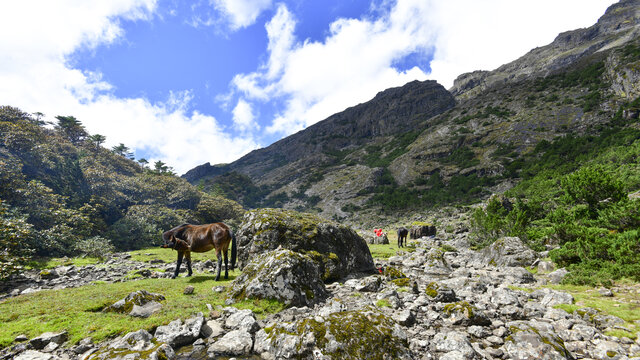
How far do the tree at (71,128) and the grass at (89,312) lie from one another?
290ft

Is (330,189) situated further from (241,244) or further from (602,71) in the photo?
(602,71)

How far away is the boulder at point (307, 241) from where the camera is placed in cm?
1332

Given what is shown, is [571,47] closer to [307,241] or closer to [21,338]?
[307,241]

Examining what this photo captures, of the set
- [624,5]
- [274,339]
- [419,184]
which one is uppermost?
[624,5]

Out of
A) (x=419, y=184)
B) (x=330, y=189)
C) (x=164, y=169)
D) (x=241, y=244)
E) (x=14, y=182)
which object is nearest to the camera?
(x=241, y=244)

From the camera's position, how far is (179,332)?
6227 mm

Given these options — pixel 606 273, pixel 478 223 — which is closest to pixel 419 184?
pixel 478 223

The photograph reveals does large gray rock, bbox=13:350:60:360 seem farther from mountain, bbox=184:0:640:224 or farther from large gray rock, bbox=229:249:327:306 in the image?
mountain, bbox=184:0:640:224

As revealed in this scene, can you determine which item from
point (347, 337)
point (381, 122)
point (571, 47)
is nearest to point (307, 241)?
point (347, 337)

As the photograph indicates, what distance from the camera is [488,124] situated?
88000 mm

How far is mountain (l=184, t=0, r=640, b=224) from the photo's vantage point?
205 ft

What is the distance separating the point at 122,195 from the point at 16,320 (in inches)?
1662

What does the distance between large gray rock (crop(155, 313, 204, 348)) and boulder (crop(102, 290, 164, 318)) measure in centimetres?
166

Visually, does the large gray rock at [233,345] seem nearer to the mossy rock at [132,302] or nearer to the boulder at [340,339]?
the boulder at [340,339]
